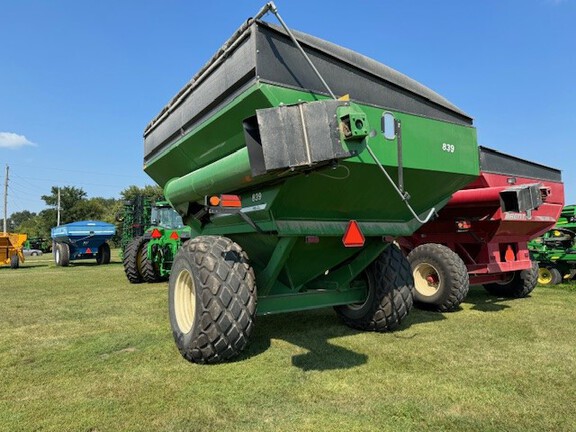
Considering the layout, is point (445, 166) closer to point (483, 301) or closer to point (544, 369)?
point (544, 369)

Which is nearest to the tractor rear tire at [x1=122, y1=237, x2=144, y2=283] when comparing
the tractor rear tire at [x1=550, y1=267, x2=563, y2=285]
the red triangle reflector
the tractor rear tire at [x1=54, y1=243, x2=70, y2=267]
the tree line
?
the red triangle reflector

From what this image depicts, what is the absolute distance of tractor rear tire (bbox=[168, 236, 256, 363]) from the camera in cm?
346

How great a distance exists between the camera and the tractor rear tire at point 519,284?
7301 mm

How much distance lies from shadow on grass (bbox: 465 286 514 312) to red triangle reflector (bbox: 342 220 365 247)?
3.38m

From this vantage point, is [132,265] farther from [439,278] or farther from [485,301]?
[485,301]

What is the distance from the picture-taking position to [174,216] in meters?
10.8

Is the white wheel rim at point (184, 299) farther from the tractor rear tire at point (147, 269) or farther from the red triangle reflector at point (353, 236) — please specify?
the tractor rear tire at point (147, 269)

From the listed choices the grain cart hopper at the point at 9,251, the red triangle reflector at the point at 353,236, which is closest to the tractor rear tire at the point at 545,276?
the red triangle reflector at the point at 353,236

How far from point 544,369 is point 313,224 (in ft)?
7.26

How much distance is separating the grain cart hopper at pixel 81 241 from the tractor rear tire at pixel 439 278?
15941 mm

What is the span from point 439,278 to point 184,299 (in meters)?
3.66

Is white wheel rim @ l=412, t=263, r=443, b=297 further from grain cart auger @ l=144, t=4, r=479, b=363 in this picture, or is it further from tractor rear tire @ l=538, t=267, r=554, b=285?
Result: tractor rear tire @ l=538, t=267, r=554, b=285

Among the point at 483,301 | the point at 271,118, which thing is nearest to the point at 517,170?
the point at 483,301

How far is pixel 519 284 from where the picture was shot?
7379 millimetres
